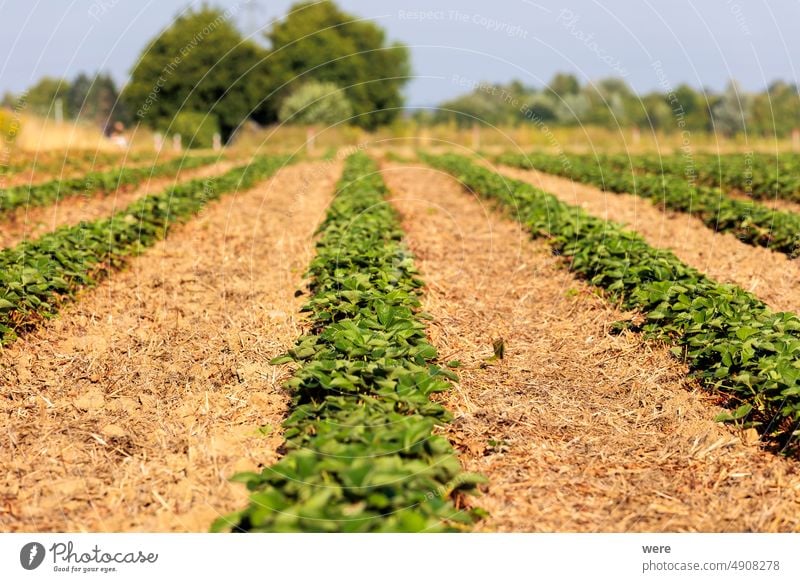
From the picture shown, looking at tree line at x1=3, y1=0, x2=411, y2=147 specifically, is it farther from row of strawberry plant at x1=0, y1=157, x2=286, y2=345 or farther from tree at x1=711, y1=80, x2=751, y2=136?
row of strawberry plant at x1=0, y1=157, x2=286, y2=345

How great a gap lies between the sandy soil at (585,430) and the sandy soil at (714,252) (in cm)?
231

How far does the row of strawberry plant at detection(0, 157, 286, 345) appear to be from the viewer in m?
7.41

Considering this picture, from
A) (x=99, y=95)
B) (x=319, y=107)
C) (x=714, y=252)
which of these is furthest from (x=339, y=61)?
(x=714, y=252)

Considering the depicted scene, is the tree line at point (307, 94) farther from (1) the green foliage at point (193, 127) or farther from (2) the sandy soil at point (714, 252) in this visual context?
(2) the sandy soil at point (714, 252)

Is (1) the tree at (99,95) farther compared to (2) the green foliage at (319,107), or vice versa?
(1) the tree at (99,95)

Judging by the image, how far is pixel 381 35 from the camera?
78875 mm

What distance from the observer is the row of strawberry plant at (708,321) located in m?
5.48

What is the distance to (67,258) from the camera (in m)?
8.79

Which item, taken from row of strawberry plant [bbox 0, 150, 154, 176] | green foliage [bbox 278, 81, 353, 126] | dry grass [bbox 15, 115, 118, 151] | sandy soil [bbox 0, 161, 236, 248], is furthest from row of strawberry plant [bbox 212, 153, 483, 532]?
green foliage [bbox 278, 81, 353, 126]

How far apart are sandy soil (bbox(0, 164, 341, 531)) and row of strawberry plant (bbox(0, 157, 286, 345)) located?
8.0 inches

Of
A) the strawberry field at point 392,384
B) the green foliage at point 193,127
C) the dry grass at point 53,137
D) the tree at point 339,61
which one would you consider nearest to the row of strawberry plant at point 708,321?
the strawberry field at point 392,384

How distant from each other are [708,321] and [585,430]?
1659mm

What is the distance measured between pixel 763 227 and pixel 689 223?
204 cm

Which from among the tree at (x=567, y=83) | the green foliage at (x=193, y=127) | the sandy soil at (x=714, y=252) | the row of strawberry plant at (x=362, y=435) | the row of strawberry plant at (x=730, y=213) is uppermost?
the tree at (x=567, y=83)
